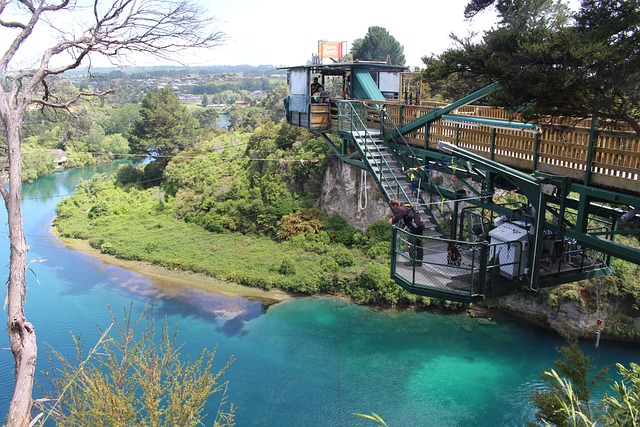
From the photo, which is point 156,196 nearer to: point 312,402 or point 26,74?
point 312,402

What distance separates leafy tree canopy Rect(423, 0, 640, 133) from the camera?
571 centimetres

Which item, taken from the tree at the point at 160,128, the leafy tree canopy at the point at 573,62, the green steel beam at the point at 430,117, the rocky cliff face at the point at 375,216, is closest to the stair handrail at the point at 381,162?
the green steel beam at the point at 430,117

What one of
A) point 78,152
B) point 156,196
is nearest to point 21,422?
point 156,196

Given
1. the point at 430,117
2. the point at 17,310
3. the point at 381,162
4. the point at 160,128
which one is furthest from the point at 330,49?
the point at 17,310

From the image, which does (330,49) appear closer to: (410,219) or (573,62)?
(410,219)

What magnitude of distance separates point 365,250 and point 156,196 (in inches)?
669

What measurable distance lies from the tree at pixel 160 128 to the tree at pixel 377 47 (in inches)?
707

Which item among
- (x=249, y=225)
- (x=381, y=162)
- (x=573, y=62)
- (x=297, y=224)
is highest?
(x=573, y=62)

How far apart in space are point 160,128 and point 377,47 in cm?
2220

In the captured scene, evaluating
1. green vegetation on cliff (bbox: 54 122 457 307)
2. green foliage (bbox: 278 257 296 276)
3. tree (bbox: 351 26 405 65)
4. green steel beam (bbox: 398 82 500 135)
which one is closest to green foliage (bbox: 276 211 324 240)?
green vegetation on cliff (bbox: 54 122 457 307)

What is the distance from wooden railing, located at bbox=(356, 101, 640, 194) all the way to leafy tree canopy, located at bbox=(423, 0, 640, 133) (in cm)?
53

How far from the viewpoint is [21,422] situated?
5078mm

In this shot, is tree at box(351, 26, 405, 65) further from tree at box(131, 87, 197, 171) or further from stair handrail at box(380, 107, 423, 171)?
stair handrail at box(380, 107, 423, 171)

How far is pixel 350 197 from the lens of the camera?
24.5 metres
